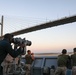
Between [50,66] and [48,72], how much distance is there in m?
0.34

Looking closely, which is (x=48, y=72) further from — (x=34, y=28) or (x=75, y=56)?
(x=34, y=28)

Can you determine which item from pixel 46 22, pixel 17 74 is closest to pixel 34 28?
pixel 46 22

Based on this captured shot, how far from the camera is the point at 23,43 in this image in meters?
4.68

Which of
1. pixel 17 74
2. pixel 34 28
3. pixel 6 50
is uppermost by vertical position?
pixel 34 28

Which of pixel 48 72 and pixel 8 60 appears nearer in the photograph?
pixel 8 60

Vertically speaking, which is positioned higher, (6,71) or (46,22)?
(46,22)

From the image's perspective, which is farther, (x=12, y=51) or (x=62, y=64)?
(x=62, y=64)

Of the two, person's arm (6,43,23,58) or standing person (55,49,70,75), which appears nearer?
person's arm (6,43,23,58)

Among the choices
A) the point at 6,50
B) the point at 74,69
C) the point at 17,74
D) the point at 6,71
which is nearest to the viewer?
the point at 6,50

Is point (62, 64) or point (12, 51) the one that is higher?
point (12, 51)

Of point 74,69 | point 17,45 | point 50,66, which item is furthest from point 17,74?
point 50,66

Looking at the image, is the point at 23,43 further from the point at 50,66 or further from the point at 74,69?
the point at 50,66

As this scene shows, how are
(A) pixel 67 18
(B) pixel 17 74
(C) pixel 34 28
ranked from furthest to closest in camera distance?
1. (C) pixel 34 28
2. (A) pixel 67 18
3. (B) pixel 17 74

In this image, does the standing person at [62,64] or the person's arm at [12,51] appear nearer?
the person's arm at [12,51]
